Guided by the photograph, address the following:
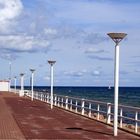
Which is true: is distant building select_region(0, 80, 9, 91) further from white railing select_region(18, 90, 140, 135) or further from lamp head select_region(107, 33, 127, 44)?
lamp head select_region(107, 33, 127, 44)

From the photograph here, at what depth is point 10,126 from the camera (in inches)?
894

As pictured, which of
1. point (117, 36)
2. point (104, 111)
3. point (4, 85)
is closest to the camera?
point (117, 36)

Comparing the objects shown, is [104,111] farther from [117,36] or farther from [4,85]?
[4,85]

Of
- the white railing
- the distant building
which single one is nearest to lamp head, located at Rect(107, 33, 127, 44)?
the white railing

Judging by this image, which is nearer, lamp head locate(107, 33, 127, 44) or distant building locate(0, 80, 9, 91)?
lamp head locate(107, 33, 127, 44)

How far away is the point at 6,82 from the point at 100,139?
3082 inches

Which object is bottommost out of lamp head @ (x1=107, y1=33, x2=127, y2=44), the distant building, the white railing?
the white railing

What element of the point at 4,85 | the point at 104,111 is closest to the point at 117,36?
the point at 104,111

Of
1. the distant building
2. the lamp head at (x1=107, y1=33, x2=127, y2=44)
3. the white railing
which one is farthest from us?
the distant building

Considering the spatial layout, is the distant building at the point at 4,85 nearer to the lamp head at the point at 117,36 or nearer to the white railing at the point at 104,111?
the white railing at the point at 104,111

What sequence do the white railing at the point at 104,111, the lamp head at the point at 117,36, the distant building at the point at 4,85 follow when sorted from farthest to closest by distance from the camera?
the distant building at the point at 4,85
the white railing at the point at 104,111
the lamp head at the point at 117,36

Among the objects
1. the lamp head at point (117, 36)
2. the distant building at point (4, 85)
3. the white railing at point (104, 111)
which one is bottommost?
the white railing at point (104, 111)

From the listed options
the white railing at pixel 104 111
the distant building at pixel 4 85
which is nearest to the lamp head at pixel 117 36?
the white railing at pixel 104 111

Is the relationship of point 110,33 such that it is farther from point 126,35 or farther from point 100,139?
point 100,139
